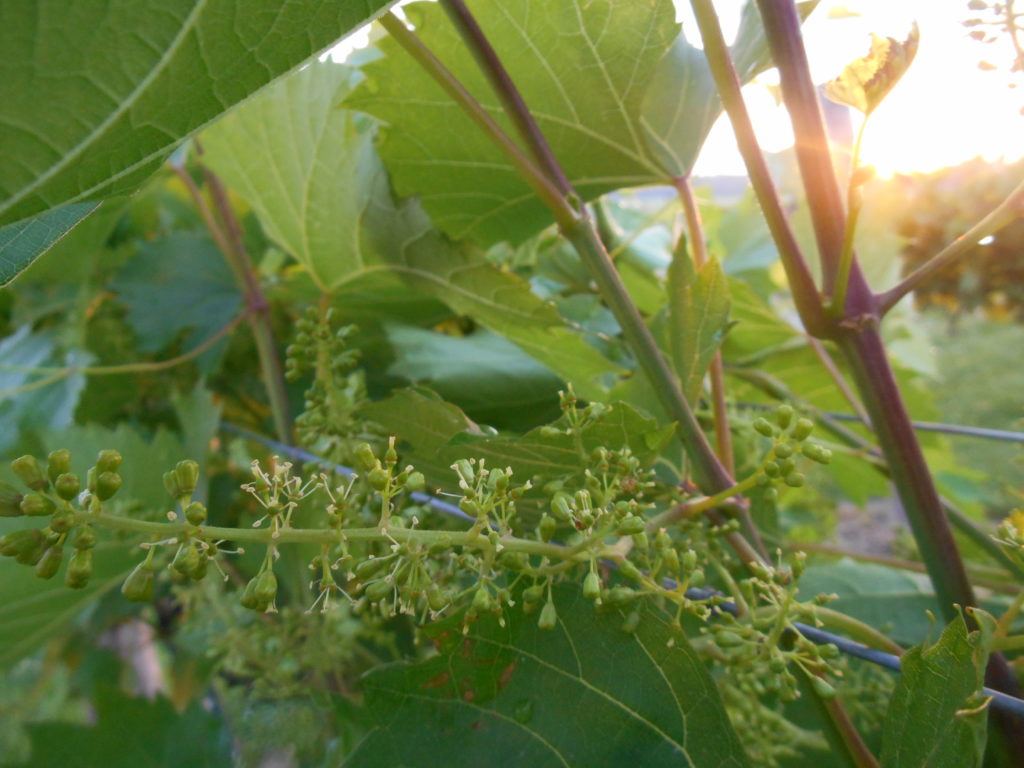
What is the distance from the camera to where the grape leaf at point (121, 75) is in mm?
330

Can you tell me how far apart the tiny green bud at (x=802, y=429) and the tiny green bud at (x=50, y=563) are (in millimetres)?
381

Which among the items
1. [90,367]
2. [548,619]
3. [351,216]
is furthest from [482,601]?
[90,367]

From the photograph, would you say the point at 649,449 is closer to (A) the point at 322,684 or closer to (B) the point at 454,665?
(B) the point at 454,665

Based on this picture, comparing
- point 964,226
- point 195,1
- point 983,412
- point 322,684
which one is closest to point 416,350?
point 322,684

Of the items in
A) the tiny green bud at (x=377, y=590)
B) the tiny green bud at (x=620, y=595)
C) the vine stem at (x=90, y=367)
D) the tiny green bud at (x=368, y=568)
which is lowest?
the tiny green bud at (x=377, y=590)

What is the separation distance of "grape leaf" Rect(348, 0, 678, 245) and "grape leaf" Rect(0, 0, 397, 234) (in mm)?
238

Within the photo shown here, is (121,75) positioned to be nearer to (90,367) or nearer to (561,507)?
(561,507)

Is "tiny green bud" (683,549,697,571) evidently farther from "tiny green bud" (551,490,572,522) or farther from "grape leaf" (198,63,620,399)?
"grape leaf" (198,63,620,399)

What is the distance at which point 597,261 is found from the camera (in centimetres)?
55

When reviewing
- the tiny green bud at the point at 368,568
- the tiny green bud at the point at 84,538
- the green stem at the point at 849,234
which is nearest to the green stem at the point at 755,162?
the green stem at the point at 849,234

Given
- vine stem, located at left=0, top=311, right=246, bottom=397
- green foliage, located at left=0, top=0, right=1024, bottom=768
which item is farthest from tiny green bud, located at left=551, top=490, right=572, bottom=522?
vine stem, located at left=0, top=311, right=246, bottom=397

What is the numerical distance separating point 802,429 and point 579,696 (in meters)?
0.22

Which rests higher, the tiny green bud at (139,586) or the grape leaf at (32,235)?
the grape leaf at (32,235)

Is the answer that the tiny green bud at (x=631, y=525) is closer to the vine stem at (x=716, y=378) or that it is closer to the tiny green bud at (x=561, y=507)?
the tiny green bud at (x=561, y=507)
